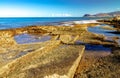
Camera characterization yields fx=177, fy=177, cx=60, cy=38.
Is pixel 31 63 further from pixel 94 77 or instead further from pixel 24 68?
pixel 94 77

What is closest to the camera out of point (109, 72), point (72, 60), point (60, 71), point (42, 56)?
point (60, 71)

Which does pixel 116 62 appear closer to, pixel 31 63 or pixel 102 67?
pixel 102 67

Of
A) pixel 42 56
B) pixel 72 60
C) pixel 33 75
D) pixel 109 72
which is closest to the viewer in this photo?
pixel 33 75

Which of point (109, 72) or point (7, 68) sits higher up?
point (7, 68)

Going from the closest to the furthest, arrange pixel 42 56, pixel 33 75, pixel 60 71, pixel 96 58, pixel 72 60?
pixel 33 75 → pixel 60 71 → pixel 72 60 → pixel 42 56 → pixel 96 58

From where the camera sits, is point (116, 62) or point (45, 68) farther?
point (116, 62)

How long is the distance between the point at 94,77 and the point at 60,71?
1800 mm

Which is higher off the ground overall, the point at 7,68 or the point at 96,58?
the point at 7,68

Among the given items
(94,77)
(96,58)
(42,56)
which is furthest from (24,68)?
(96,58)

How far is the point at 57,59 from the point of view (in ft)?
34.6

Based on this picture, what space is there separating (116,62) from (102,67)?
140 cm

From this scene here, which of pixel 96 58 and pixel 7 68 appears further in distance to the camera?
pixel 96 58

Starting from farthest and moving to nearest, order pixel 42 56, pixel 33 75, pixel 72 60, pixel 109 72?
pixel 42 56 → pixel 72 60 → pixel 109 72 → pixel 33 75

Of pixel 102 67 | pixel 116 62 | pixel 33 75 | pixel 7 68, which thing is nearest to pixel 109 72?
pixel 102 67
